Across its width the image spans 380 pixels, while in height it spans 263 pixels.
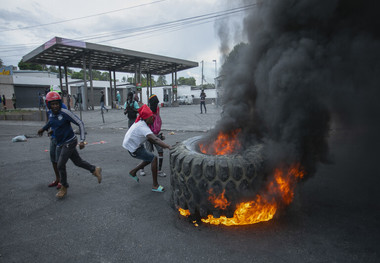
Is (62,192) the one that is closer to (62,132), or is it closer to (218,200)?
(62,132)

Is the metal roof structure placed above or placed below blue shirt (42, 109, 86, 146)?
above

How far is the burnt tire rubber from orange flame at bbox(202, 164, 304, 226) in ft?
0.34

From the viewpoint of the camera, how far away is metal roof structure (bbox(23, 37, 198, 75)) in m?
20.6

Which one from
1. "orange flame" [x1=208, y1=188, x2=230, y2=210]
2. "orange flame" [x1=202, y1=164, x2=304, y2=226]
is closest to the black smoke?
"orange flame" [x1=202, y1=164, x2=304, y2=226]

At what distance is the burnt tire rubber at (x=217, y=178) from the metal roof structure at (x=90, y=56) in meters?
20.7

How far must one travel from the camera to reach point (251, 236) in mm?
2611

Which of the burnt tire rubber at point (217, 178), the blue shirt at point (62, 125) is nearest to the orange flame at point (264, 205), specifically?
the burnt tire rubber at point (217, 178)

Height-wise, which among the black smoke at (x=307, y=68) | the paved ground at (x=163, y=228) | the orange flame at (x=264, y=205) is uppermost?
the black smoke at (x=307, y=68)

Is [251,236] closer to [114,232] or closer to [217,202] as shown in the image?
[217,202]

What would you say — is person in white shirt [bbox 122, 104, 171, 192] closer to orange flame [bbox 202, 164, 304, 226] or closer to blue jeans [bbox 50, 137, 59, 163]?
blue jeans [bbox 50, 137, 59, 163]

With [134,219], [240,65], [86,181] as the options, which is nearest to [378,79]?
[240,65]

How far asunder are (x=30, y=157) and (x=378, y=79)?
7.95m

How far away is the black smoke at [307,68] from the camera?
103 inches

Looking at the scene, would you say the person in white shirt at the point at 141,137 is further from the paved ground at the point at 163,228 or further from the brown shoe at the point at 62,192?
the brown shoe at the point at 62,192
